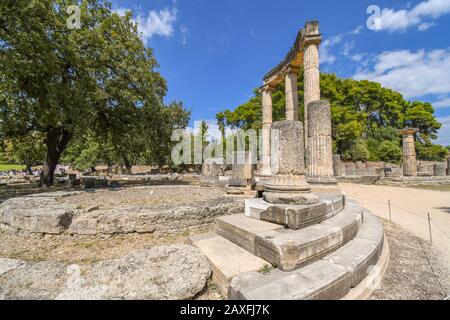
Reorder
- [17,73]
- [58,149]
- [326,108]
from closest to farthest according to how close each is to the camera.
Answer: [326,108], [17,73], [58,149]

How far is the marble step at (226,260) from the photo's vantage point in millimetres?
2381

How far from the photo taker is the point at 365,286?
243cm

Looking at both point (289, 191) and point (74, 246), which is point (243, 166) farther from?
point (74, 246)

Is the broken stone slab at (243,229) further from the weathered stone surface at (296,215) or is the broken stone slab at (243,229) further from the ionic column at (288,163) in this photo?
the ionic column at (288,163)

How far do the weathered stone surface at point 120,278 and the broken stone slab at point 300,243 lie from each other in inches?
30.4

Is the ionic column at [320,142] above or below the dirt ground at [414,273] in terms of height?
above

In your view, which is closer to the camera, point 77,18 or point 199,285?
point 199,285

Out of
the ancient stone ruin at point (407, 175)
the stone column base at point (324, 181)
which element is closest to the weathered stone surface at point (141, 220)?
the stone column base at point (324, 181)

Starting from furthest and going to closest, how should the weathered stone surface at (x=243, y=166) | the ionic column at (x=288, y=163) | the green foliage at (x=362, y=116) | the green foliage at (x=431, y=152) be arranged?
the green foliage at (x=431, y=152), the green foliage at (x=362, y=116), the weathered stone surface at (x=243, y=166), the ionic column at (x=288, y=163)

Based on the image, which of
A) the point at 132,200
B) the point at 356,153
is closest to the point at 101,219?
the point at 132,200
